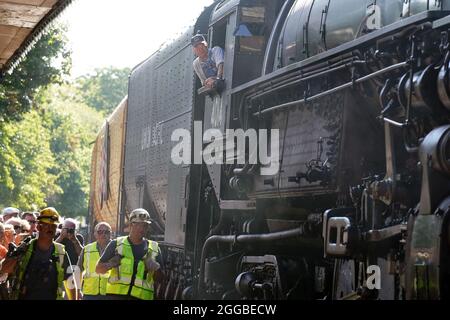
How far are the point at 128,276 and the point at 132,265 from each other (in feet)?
0.30

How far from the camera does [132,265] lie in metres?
7.15

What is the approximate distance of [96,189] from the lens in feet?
61.5

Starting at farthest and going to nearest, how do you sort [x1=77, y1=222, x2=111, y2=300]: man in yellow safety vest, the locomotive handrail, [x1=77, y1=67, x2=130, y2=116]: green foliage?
1. [x1=77, y1=67, x2=130, y2=116]: green foliage
2. [x1=77, y1=222, x2=111, y2=300]: man in yellow safety vest
3. the locomotive handrail

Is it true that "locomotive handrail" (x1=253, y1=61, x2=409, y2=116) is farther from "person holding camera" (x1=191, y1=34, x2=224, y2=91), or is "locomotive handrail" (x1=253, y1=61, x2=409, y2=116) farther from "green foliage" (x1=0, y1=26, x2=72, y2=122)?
"green foliage" (x1=0, y1=26, x2=72, y2=122)

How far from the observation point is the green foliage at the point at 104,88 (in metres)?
82.3

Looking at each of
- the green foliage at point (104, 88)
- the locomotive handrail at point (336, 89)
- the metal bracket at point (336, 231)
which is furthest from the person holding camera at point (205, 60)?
the green foliage at point (104, 88)

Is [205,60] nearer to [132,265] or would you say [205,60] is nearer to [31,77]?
[132,265]

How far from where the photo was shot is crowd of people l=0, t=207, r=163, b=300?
21.9 feet

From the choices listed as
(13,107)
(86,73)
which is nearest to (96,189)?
(13,107)

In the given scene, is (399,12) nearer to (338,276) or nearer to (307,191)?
(307,191)

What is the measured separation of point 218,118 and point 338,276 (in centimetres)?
265

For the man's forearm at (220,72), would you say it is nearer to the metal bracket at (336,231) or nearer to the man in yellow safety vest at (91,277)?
the man in yellow safety vest at (91,277)

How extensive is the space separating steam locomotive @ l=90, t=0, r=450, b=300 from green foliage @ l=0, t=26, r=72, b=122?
7.55m

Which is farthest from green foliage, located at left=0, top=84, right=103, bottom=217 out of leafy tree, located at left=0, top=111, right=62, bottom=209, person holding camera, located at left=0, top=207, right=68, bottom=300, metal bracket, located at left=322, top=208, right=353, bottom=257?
metal bracket, located at left=322, top=208, right=353, bottom=257
